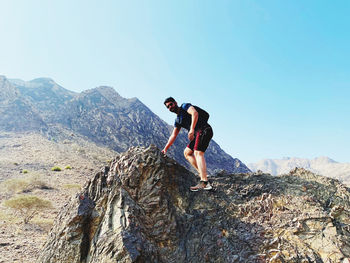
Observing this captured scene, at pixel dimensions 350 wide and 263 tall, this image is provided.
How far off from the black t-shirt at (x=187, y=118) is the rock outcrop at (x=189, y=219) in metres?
1.12

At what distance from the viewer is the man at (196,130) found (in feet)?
19.0

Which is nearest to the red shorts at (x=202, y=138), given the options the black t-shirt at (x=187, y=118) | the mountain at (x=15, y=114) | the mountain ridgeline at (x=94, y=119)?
the black t-shirt at (x=187, y=118)

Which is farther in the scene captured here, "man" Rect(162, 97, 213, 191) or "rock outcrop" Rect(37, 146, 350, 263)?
"man" Rect(162, 97, 213, 191)

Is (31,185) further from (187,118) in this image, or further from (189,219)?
(189,219)

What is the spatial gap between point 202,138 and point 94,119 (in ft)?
323

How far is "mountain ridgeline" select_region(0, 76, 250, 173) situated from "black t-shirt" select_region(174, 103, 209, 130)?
204ft

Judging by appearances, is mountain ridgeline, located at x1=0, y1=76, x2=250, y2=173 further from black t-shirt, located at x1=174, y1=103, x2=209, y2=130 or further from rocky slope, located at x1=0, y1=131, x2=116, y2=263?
black t-shirt, located at x1=174, y1=103, x2=209, y2=130

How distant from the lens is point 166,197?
5.36 metres

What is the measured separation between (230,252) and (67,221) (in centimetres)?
387

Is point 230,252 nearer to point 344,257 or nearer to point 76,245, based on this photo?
point 344,257

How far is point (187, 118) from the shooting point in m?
6.33

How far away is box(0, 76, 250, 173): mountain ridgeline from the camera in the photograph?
244ft

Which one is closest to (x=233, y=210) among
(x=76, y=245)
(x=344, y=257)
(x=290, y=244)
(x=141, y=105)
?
(x=290, y=244)

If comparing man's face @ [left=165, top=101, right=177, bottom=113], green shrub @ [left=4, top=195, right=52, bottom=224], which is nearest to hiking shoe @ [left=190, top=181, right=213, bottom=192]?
man's face @ [left=165, top=101, right=177, bottom=113]
